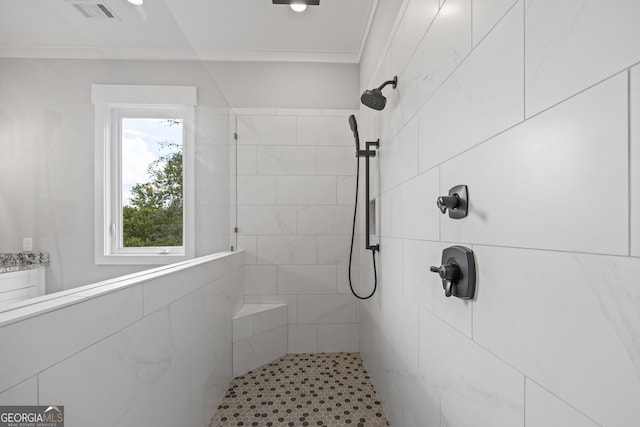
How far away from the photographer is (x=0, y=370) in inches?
19.4

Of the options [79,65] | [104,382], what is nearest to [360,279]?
[104,382]

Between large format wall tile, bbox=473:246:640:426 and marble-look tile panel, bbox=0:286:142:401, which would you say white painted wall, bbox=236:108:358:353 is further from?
large format wall tile, bbox=473:246:640:426

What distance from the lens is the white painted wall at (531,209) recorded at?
0.39m

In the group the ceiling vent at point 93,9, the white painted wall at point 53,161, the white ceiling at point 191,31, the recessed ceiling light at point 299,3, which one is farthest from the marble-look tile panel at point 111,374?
the recessed ceiling light at point 299,3

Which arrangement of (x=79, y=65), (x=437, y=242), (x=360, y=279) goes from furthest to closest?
(x=360, y=279) → (x=437, y=242) → (x=79, y=65)

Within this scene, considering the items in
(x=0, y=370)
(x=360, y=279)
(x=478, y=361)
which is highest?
(x=0, y=370)

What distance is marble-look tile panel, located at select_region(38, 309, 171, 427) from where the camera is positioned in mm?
621

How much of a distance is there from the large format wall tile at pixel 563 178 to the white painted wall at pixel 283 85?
2.08m

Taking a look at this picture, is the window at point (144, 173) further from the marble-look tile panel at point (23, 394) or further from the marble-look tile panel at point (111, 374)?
the marble-look tile panel at point (23, 394)

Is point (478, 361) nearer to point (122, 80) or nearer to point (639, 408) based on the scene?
point (639, 408)

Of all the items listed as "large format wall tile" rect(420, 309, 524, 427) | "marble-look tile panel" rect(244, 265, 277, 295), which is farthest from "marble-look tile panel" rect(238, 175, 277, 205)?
"large format wall tile" rect(420, 309, 524, 427)

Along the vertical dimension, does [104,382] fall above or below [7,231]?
below

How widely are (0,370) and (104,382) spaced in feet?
0.96
